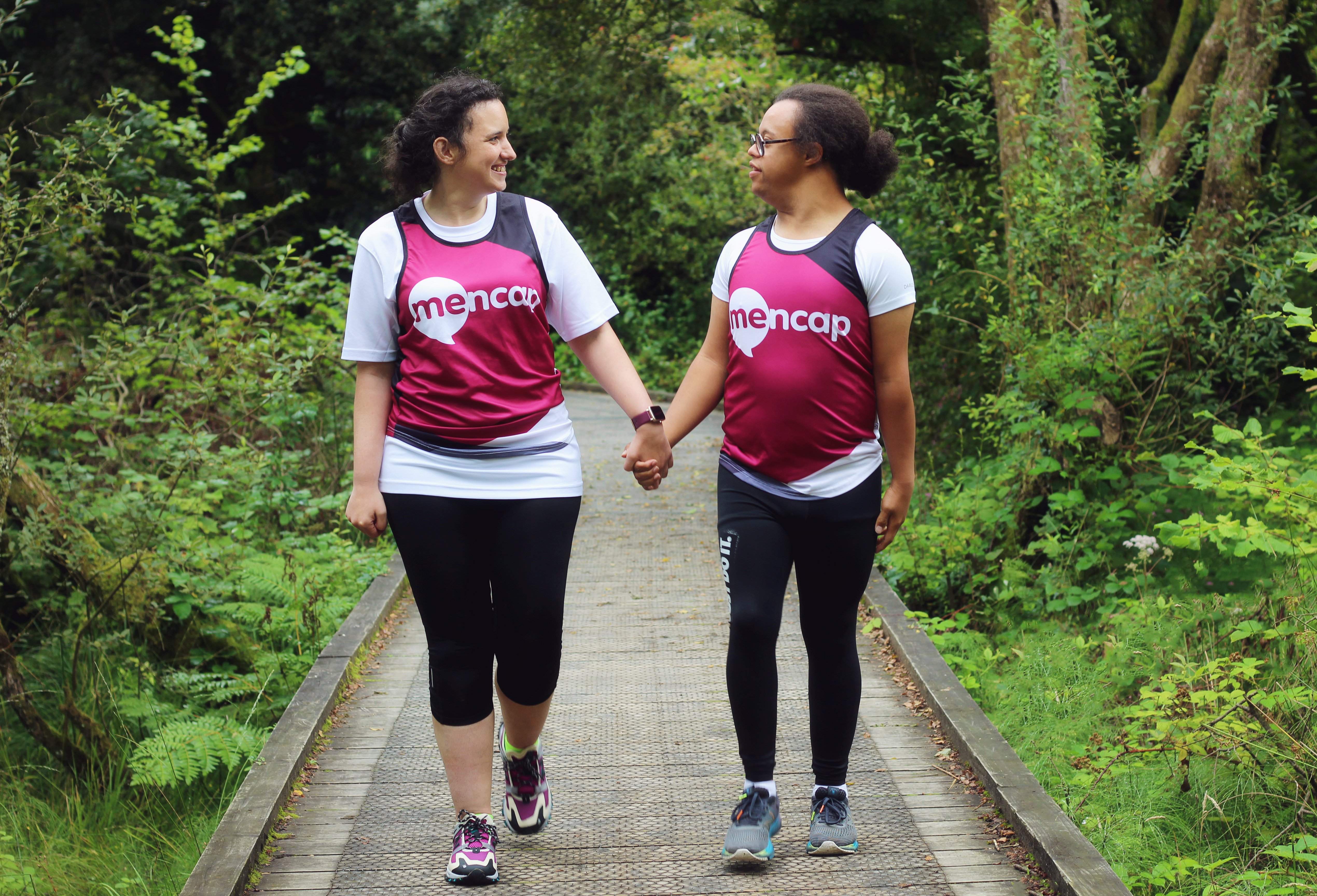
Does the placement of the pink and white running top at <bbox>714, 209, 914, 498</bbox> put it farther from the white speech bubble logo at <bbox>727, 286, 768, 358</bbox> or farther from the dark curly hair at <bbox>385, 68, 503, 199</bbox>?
the dark curly hair at <bbox>385, 68, 503, 199</bbox>

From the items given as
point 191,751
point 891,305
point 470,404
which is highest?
point 891,305

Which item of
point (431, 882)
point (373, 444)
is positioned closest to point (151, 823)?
point (431, 882)

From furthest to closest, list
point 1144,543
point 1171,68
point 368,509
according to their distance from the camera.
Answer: point 1171,68 < point 1144,543 < point 368,509

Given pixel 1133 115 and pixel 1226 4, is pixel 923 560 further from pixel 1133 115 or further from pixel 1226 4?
pixel 1226 4

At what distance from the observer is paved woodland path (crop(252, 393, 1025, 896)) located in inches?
131

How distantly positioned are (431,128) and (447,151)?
0.07 meters

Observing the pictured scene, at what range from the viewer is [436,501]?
3031 millimetres

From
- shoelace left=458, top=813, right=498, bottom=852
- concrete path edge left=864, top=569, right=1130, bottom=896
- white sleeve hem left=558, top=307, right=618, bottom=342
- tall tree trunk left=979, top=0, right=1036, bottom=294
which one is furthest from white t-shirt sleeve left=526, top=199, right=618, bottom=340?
tall tree trunk left=979, top=0, right=1036, bottom=294

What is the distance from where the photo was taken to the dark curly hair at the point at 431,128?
9.94ft

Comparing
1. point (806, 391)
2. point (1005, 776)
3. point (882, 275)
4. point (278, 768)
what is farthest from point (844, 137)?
point (278, 768)

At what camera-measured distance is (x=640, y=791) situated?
13.0ft

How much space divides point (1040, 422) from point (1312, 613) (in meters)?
2.37

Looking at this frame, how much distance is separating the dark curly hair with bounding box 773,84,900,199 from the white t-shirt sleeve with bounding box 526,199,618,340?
2.11ft

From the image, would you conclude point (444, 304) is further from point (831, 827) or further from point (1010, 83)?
point (1010, 83)
